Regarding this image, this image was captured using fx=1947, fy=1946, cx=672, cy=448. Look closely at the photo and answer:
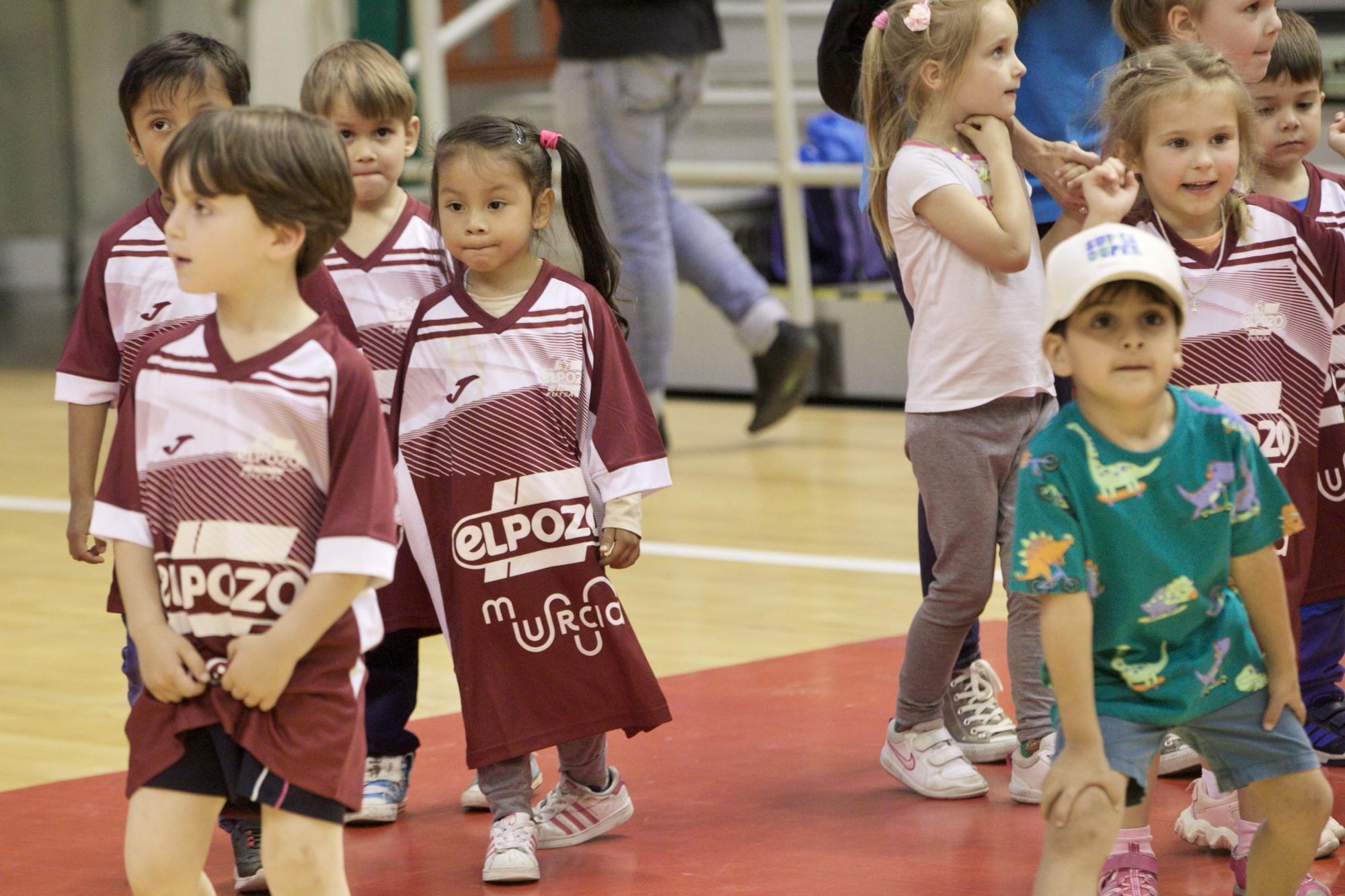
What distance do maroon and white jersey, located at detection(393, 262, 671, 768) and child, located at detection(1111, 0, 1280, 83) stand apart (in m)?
0.96

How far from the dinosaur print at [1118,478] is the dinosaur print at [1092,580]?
0.07 meters

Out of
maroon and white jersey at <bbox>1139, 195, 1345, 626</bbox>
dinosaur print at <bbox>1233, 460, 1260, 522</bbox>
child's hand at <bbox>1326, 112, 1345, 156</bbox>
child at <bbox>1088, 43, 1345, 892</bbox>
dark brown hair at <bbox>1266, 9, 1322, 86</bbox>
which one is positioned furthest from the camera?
dark brown hair at <bbox>1266, 9, 1322, 86</bbox>

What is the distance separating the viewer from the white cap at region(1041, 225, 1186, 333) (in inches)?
78.6

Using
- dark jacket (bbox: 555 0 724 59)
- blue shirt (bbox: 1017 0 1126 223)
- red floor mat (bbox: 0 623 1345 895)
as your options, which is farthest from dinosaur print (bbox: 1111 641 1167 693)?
dark jacket (bbox: 555 0 724 59)

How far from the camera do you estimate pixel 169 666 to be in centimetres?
199

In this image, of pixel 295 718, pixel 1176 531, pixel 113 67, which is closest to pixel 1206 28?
pixel 1176 531

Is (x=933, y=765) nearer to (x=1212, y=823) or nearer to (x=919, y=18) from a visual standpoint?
(x=1212, y=823)

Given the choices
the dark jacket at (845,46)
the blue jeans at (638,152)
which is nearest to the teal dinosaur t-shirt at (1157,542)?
the dark jacket at (845,46)

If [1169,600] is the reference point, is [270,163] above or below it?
above

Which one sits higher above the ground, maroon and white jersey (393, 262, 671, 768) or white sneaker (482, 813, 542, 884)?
maroon and white jersey (393, 262, 671, 768)

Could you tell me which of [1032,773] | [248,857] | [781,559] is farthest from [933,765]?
[781,559]

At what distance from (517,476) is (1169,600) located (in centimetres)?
92

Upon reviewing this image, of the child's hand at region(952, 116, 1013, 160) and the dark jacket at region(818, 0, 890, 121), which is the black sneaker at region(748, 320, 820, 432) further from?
the child's hand at region(952, 116, 1013, 160)

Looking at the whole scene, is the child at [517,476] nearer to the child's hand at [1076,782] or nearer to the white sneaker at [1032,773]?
the white sneaker at [1032,773]
